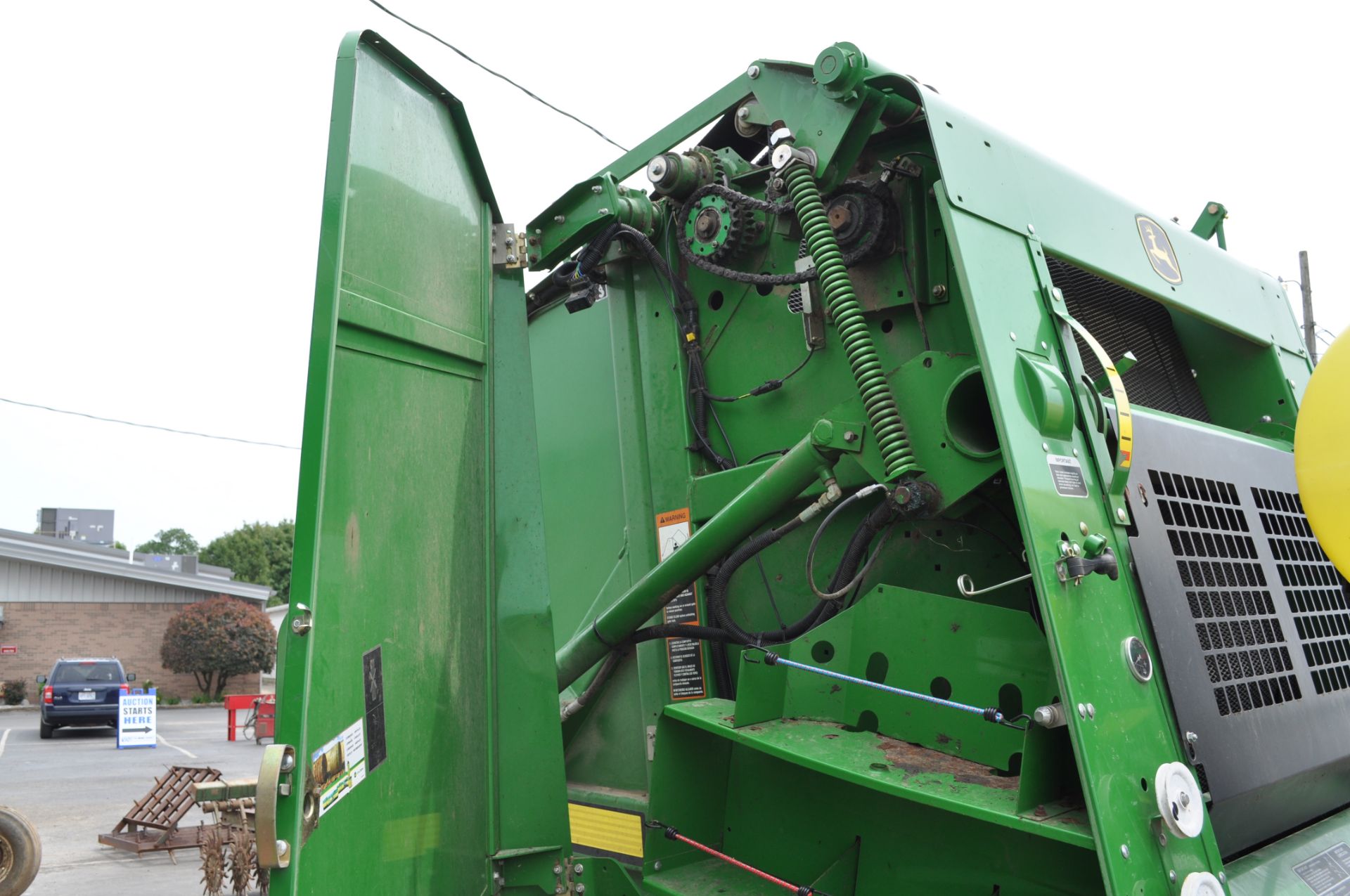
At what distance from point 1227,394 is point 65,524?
4646 centimetres

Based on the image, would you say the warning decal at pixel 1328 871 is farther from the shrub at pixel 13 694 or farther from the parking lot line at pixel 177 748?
the shrub at pixel 13 694

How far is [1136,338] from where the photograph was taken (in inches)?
137

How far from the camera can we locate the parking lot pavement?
7.38 metres

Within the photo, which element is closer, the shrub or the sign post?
the sign post

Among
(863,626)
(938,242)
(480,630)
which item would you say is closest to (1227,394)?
(938,242)

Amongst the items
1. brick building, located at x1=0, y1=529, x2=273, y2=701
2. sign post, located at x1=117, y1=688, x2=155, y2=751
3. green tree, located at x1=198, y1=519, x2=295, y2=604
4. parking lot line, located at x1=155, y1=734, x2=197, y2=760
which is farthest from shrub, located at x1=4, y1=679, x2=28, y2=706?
green tree, located at x1=198, y1=519, x2=295, y2=604

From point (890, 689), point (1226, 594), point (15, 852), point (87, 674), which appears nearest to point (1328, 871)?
point (1226, 594)

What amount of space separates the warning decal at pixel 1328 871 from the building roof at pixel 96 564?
Result: 99.8 ft

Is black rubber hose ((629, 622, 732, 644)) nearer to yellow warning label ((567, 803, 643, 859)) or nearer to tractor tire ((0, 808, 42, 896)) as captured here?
yellow warning label ((567, 803, 643, 859))

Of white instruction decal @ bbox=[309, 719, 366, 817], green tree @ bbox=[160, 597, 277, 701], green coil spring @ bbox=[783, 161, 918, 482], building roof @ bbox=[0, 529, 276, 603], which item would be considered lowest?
white instruction decal @ bbox=[309, 719, 366, 817]

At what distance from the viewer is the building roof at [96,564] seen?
27231 millimetres

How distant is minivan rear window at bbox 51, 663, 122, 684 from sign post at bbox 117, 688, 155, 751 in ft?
10.7

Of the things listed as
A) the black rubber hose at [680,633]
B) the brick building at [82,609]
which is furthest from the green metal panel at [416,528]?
the brick building at [82,609]

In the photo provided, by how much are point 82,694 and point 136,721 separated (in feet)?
11.0
